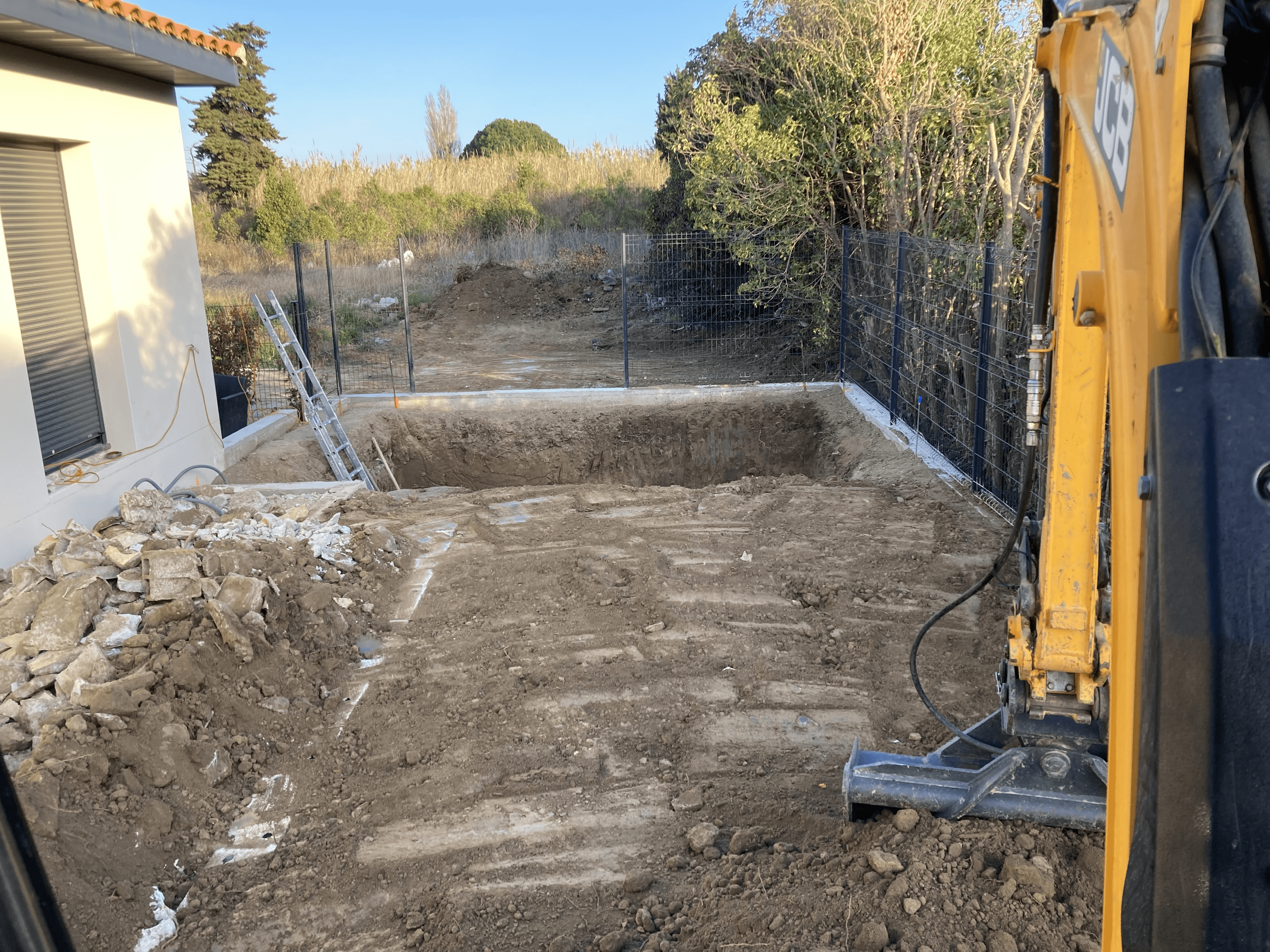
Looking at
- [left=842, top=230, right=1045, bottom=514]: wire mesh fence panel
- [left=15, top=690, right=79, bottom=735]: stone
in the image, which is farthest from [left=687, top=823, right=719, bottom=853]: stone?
[left=15, top=690, right=79, bottom=735]: stone

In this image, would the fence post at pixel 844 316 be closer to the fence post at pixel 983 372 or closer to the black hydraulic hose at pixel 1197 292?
the fence post at pixel 983 372

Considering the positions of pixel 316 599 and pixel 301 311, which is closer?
pixel 316 599

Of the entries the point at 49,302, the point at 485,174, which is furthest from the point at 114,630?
the point at 485,174

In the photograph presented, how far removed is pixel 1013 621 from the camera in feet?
9.24

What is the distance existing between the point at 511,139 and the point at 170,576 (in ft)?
141

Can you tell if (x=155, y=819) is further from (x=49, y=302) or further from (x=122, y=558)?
(x=49, y=302)

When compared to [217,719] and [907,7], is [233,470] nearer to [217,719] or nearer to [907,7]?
[217,719]

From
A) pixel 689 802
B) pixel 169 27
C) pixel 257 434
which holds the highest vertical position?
pixel 169 27

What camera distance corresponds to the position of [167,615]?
17.0 ft

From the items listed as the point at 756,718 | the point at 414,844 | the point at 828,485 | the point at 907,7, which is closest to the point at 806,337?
the point at 907,7

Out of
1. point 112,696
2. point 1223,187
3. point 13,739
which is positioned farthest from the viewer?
point 112,696

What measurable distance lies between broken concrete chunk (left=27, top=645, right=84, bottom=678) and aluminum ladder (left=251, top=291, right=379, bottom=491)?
4.82m

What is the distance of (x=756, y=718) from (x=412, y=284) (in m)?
21.0

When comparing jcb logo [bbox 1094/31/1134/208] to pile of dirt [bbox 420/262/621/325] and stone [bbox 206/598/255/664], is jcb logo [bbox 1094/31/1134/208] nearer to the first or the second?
stone [bbox 206/598/255/664]
